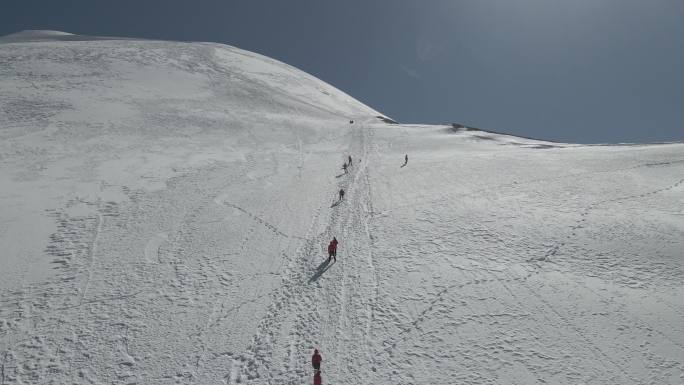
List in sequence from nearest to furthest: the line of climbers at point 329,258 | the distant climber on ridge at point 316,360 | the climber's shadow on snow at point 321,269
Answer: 1. the line of climbers at point 329,258
2. the distant climber on ridge at point 316,360
3. the climber's shadow on snow at point 321,269

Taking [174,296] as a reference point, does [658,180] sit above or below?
above

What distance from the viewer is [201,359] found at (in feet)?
35.8

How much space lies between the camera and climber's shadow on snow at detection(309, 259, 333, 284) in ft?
48.7

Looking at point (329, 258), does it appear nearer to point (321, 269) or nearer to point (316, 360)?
point (321, 269)

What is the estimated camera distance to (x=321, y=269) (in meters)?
15.6

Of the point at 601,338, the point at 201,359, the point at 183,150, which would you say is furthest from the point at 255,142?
the point at 601,338

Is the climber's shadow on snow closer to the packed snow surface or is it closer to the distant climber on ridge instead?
the packed snow surface

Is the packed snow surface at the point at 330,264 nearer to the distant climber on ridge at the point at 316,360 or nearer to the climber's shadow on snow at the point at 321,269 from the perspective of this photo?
the climber's shadow on snow at the point at 321,269

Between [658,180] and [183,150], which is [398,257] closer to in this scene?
[658,180]

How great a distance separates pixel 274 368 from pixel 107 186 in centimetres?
1767

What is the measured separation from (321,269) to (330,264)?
525 millimetres

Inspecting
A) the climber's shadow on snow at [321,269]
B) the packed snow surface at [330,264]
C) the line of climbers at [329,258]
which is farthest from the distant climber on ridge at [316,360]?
the climber's shadow on snow at [321,269]

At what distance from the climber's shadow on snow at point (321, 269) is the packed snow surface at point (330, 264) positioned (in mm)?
103

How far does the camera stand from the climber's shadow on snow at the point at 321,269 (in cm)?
1485
